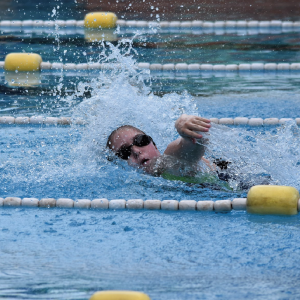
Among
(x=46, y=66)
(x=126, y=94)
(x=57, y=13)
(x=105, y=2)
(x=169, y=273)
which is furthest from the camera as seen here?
(x=105, y=2)

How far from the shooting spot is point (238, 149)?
3.07m

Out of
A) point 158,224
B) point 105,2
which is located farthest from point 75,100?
point 105,2

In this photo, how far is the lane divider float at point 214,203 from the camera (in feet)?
8.52

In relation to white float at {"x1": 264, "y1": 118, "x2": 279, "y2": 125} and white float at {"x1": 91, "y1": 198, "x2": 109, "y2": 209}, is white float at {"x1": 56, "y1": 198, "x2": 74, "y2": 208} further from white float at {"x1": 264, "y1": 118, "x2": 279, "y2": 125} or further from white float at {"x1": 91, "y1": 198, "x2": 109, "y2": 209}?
white float at {"x1": 264, "y1": 118, "x2": 279, "y2": 125}

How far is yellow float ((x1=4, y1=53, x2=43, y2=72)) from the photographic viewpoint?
211 inches

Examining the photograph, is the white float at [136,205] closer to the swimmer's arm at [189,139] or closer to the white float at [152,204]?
the white float at [152,204]

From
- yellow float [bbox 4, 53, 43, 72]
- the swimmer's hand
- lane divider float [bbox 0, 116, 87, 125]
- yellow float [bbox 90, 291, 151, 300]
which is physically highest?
yellow float [bbox 4, 53, 43, 72]

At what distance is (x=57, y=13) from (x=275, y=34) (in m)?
2.65

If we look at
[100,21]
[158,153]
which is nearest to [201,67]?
[100,21]

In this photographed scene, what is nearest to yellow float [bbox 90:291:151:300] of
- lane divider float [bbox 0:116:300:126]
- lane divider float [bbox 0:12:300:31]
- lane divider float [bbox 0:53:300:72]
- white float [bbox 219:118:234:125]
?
lane divider float [bbox 0:116:300:126]

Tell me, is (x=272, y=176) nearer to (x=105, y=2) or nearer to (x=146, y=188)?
(x=146, y=188)

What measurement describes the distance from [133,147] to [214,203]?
0.51 metres

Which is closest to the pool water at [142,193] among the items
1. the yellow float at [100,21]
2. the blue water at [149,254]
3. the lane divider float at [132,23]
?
the blue water at [149,254]

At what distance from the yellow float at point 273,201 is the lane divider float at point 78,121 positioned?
1331 mm
